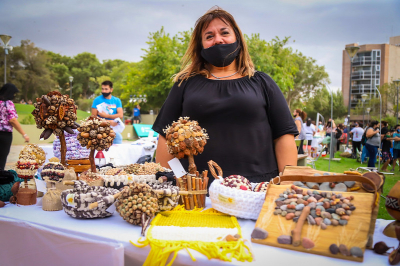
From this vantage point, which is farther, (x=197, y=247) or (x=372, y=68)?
(x=372, y=68)

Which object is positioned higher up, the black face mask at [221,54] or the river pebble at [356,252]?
the black face mask at [221,54]

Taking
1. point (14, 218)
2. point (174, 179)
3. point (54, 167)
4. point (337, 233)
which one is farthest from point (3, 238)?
point (337, 233)

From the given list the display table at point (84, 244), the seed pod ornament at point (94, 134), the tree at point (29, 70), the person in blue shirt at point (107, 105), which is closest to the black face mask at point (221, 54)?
the seed pod ornament at point (94, 134)

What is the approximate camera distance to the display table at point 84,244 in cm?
97

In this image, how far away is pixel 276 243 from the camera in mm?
1029

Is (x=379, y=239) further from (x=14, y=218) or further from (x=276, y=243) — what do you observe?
(x=14, y=218)

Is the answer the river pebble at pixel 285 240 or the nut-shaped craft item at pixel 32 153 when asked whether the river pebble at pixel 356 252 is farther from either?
the nut-shaped craft item at pixel 32 153

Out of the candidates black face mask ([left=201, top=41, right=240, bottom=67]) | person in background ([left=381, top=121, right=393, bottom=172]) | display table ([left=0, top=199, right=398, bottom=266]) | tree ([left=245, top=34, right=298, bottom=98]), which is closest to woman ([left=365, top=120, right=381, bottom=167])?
person in background ([left=381, top=121, right=393, bottom=172])

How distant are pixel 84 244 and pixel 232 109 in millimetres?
1047

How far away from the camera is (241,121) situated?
1.78 m

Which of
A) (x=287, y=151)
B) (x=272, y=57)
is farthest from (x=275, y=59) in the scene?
(x=287, y=151)

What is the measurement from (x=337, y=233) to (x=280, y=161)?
904 mm

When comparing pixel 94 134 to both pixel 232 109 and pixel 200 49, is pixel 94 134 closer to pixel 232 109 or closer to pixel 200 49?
pixel 232 109

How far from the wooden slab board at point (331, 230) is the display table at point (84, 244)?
0.07 feet
